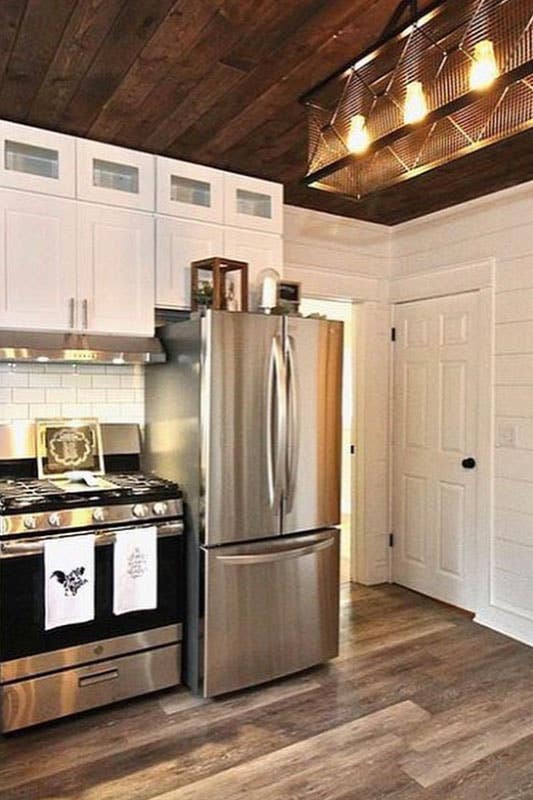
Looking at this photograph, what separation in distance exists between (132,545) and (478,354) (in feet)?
7.82

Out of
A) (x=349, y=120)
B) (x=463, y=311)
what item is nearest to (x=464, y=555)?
(x=463, y=311)

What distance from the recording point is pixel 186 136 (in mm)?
2842

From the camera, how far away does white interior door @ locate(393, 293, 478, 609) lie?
12.4ft

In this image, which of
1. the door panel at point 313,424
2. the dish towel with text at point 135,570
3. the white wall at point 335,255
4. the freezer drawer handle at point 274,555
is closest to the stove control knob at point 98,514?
the dish towel with text at point 135,570

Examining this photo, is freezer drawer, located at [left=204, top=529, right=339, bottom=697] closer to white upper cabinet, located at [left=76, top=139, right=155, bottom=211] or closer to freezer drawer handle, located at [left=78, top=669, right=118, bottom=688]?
freezer drawer handle, located at [left=78, top=669, right=118, bottom=688]

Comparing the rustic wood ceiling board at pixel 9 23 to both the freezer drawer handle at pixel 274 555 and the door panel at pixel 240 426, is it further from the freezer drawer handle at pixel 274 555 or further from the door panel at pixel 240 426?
the freezer drawer handle at pixel 274 555

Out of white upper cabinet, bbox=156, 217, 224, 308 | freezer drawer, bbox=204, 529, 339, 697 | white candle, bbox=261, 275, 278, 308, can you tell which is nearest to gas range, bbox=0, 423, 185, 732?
freezer drawer, bbox=204, 529, 339, 697

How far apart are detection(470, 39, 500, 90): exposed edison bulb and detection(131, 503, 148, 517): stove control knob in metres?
2.06

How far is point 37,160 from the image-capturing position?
2750 mm

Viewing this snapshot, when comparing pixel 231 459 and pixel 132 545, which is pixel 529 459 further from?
pixel 132 545

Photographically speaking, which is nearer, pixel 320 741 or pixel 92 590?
pixel 320 741

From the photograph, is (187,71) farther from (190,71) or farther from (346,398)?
(346,398)

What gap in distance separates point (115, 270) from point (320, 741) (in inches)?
90.4

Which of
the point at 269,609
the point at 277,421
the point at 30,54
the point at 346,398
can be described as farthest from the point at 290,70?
the point at 346,398
